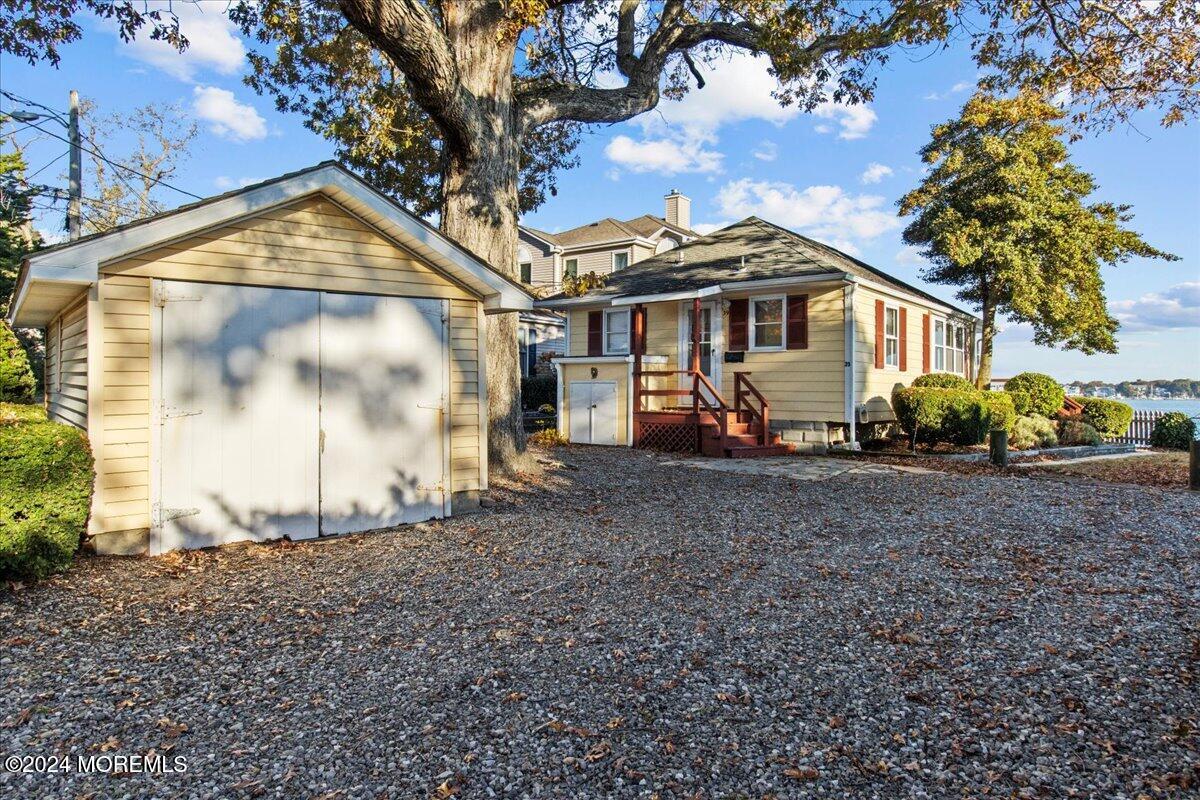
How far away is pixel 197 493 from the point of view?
5750 millimetres

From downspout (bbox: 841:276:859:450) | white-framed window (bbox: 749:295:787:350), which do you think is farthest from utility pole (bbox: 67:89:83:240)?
downspout (bbox: 841:276:859:450)

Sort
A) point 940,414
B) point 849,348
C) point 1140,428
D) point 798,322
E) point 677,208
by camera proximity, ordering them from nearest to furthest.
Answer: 1. point 849,348
2. point 940,414
3. point 798,322
4. point 1140,428
5. point 677,208

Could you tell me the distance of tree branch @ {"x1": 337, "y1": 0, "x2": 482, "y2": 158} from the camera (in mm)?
7871

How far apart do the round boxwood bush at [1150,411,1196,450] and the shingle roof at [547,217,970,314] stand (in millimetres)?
7918

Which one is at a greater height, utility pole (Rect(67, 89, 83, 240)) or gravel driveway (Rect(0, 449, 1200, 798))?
utility pole (Rect(67, 89, 83, 240))

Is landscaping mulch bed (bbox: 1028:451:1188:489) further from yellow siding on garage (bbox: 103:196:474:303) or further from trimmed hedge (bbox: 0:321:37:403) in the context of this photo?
trimmed hedge (bbox: 0:321:37:403)

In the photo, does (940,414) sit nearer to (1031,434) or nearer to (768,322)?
(768,322)

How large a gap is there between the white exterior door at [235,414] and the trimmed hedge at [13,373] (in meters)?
8.38

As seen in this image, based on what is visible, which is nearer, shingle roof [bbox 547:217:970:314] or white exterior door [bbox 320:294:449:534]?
white exterior door [bbox 320:294:449:534]

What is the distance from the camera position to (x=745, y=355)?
14883 millimetres

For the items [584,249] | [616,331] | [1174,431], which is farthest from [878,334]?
[584,249]

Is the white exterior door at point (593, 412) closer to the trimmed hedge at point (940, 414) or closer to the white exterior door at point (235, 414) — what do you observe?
the trimmed hedge at point (940, 414)

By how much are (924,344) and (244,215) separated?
16.0 metres

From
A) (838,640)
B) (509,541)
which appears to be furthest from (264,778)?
(509,541)
